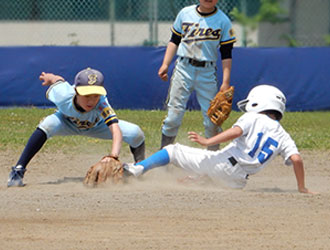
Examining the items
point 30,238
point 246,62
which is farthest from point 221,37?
point 246,62

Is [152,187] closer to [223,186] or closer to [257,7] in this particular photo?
[223,186]

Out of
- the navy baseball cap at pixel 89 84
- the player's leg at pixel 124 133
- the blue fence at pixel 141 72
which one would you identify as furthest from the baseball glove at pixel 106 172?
the blue fence at pixel 141 72

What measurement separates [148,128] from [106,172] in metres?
4.49

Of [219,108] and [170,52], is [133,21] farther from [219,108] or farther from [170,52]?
[219,108]

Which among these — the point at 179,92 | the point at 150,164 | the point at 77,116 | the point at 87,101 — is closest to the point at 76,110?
the point at 77,116

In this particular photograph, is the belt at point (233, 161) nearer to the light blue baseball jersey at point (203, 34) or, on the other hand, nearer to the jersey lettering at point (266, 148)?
the jersey lettering at point (266, 148)

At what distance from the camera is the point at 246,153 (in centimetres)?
587

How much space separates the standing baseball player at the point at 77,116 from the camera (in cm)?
609

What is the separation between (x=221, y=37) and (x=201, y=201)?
83.2 inches

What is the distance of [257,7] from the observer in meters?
16.9

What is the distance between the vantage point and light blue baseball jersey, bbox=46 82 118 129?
20.4 ft

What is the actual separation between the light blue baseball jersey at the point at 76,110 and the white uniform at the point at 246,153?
74 centimetres

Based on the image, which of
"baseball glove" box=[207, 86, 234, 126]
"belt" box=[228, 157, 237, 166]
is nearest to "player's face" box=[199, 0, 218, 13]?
"baseball glove" box=[207, 86, 234, 126]

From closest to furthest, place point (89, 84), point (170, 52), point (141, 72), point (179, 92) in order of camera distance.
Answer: point (89, 84) → point (179, 92) → point (170, 52) → point (141, 72)
